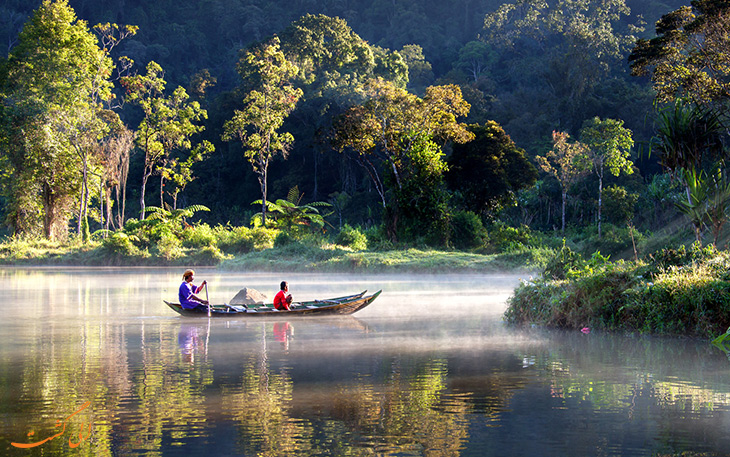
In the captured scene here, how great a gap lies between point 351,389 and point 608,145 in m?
36.4

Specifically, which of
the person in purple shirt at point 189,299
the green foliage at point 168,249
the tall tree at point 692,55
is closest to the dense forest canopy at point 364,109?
the tall tree at point 692,55

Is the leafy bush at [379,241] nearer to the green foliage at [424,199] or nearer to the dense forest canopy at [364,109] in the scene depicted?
the dense forest canopy at [364,109]

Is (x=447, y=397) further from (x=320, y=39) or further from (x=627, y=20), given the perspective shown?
(x=627, y=20)

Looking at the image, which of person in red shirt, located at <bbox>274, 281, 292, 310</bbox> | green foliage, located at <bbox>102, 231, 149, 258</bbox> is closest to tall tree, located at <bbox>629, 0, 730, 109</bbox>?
person in red shirt, located at <bbox>274, 281, 292, 310</bbox>

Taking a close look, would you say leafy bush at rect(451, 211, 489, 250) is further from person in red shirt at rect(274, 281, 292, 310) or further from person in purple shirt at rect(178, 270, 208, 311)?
person in purple shirt at rect(178, 270, 208, 311)

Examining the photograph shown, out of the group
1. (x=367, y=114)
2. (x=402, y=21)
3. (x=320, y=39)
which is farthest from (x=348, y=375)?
(x=402, y=21)

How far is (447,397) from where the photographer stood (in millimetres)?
7879

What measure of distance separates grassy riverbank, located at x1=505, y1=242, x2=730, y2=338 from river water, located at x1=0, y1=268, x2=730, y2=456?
42cm

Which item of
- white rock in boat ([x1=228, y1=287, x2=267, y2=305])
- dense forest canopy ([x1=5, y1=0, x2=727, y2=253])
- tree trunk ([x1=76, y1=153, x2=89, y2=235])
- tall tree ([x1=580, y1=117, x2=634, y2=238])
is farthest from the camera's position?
tall tree ([x1=580, y1=117, x2=634, y2=238])

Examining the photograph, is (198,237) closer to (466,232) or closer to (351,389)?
(466,232)

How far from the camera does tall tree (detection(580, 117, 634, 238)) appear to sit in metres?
41.1

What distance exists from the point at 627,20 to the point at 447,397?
68468 mm

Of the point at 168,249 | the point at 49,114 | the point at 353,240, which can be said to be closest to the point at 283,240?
the point at 353,240

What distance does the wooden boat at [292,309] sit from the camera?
49.8ft
